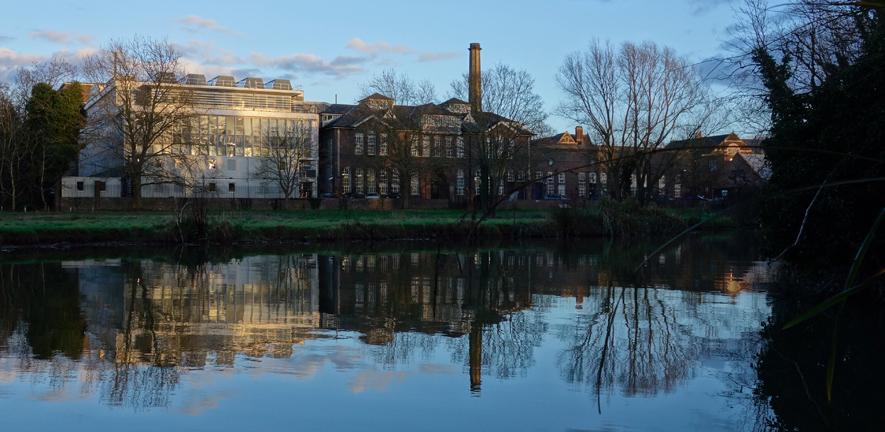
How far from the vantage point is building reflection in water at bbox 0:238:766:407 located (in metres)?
8.36

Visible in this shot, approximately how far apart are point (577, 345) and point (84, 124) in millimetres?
50590

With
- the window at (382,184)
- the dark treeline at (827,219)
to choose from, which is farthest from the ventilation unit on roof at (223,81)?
the dark treeline at (827,219)

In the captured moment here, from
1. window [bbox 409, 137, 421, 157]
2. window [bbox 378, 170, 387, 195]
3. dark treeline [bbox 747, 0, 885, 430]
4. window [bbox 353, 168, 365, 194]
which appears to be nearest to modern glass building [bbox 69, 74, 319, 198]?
window [bbox 353, 168, 365, 194]

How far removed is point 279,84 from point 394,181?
48.4 ft

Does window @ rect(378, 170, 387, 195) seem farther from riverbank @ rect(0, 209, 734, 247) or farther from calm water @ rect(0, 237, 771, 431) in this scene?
calm water @ rect(0, 237, 771, 431)

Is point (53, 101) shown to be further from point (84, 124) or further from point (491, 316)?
point (491, 316)

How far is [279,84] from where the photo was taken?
73375 millimetres

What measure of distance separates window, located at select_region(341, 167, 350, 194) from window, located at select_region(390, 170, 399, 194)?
3670 mm

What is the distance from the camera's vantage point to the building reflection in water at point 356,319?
8.36 meters

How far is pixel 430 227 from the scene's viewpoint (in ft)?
124

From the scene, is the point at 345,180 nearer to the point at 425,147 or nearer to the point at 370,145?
the point at 370,145

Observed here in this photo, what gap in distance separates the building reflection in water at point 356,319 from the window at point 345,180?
50233mm

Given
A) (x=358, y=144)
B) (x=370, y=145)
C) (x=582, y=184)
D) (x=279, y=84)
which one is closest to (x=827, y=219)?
(x=370, y=145)

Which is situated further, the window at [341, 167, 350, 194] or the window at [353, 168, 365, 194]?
the window at [353, 168, 365, 194]
